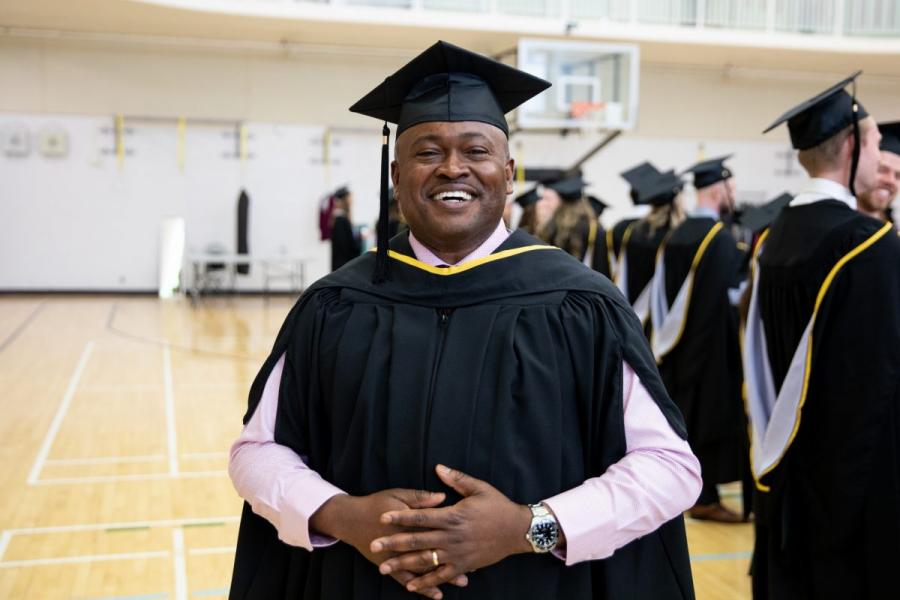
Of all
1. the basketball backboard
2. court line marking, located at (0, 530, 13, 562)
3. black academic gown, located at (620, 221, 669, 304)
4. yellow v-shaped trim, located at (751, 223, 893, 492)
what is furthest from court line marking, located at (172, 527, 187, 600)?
the basketball backboard

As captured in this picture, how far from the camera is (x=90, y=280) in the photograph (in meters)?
15.6

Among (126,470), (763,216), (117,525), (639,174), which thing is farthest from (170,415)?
(763,216)

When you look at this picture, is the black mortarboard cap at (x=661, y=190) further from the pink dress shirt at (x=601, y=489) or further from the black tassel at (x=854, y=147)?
the pink dress shirt at (x=601, y=489)

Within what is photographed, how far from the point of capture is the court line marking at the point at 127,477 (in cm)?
540

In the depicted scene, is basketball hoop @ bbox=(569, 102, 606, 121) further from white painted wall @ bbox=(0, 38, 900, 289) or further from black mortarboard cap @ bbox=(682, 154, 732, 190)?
black mortarboard cap @ bbox=(682, 154, 732, 190)

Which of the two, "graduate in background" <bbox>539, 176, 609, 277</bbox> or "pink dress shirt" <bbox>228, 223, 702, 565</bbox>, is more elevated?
"graduate in background" <bbox>539, 176, 609, 277</bbox>

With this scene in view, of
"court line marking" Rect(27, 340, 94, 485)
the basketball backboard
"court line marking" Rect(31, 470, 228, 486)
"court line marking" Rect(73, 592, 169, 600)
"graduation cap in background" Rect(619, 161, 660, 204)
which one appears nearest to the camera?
"court line marking" Rect(73, 592, 169, 600)

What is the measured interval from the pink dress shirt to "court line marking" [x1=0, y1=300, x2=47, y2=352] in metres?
9.29

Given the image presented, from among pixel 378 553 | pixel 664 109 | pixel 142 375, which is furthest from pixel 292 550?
pixel 664 109

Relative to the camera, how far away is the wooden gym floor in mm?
4016

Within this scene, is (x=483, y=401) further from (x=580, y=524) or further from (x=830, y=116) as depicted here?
(x=830, y=116)

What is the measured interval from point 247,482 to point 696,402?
387cm

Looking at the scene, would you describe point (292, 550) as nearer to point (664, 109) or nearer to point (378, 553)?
point (378, 553)

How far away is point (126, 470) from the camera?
566 cm
